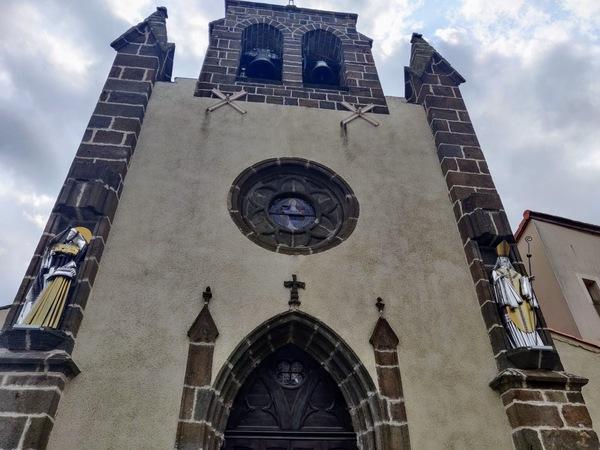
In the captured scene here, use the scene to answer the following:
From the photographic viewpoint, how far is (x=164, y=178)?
6539mm

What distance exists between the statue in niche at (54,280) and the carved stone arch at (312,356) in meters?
1.74

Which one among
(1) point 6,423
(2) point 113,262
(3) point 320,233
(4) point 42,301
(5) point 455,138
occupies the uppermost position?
(5) point 455,138

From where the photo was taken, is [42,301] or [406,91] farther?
[406,91]

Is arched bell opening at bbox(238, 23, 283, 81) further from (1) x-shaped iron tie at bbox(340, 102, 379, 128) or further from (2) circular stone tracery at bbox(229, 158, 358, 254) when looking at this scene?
(2) circular stone tracery at bbox(229, 158, 358, 254)

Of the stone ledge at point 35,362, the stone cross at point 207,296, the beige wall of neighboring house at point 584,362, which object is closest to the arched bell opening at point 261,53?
the stone cross at point 207,296

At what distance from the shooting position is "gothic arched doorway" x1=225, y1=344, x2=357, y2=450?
5.03 m

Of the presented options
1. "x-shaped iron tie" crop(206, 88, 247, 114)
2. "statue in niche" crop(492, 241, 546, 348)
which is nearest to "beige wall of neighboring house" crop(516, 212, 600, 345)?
"statue in niche" crop(492, 241, 546, 348)

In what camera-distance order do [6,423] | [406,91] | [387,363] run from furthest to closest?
1. [406,91]
2. [387,363]
3. [6,423]

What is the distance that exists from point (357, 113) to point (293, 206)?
7.20ft

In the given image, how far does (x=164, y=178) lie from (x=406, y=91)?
5154 mm

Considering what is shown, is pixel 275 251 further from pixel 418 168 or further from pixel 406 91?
pixel 406 91

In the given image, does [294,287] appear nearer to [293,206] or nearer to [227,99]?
[293,206]

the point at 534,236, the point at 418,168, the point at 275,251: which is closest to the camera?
the point at 275,251

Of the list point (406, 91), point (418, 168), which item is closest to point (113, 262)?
point (418, 168)
